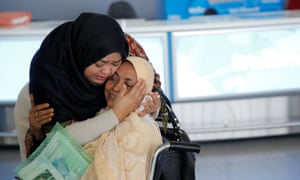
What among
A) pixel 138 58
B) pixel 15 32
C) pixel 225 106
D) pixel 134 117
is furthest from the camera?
pixel 225 106

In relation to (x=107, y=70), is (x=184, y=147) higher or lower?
lower

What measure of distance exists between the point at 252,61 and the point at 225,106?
33 centimetres

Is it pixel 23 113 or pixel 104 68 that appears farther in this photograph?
pixel 23 113

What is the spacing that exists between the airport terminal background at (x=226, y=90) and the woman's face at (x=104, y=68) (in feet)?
4.23

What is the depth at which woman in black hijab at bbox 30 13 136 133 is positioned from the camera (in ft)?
5.12

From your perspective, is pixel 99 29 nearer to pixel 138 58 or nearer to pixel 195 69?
pixel 138 58

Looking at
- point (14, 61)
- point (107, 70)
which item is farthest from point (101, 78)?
point (14, 61)

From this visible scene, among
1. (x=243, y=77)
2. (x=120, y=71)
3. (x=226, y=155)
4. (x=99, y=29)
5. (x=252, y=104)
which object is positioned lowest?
(x=226, y=155)

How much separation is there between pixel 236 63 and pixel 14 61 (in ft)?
4.41

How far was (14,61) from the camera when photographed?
2934mm

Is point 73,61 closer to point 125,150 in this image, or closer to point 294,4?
point 125,150

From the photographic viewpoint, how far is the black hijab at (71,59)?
1561mm

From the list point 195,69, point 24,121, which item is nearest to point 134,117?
point 24,121

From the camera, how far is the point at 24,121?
179 centimetres
